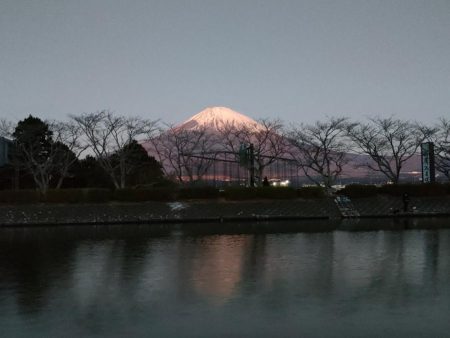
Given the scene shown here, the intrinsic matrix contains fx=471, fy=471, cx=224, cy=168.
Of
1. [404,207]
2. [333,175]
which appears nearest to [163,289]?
[404,207]

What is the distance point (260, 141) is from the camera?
118 ft

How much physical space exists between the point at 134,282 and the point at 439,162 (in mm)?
32633

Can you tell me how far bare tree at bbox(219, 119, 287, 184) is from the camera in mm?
35125

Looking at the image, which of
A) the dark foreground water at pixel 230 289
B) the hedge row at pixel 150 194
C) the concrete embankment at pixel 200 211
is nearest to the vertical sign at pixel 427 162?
the concrete embankment at pixel 200 211

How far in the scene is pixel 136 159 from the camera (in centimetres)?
3656

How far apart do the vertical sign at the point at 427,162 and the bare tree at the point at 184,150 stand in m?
14.9

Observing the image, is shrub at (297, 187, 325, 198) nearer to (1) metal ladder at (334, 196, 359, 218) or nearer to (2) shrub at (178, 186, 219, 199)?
(1) metal ladder at (334, 196, 359, 218)

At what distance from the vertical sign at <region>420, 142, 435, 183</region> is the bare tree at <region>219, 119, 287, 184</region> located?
399 inches

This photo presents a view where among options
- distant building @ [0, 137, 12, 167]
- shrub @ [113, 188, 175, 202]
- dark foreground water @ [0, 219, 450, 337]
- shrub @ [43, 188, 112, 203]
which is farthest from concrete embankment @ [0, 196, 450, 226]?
distant building @ [0, 137, 12, 167]

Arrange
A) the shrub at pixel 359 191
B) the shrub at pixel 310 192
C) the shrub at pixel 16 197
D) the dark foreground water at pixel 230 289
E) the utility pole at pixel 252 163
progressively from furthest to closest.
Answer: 1. the utility pole at pixel 252 163
2. the shrub at pixel 310 192
3. the shrub at pixel 359 191
4. the shrub at pixel 16 197
5. the dark foreground water at pixel 230 289

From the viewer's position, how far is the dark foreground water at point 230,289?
5.71 meters

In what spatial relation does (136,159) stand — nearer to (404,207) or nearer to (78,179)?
(78,179)

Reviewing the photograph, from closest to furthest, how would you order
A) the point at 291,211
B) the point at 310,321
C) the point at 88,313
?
the point at 310,321 → the point at 88,313 → the point at 291,211

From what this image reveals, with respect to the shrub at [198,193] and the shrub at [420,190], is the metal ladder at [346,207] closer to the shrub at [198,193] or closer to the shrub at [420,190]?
the shrub at [420,190]
